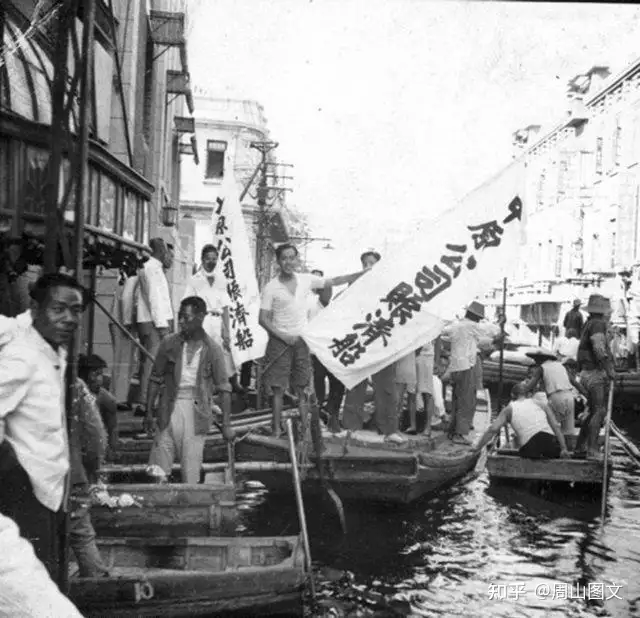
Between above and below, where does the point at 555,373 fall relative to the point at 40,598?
above

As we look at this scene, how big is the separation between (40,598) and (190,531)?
3.43m

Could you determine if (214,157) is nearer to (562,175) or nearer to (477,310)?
(562,175)

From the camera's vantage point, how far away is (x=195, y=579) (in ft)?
17.9

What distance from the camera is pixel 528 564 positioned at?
8.00 metres

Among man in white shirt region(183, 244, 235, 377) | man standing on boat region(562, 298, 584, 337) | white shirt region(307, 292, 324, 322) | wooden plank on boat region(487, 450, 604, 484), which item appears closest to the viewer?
wooden plank on boat region(487, 450, 604, 484)

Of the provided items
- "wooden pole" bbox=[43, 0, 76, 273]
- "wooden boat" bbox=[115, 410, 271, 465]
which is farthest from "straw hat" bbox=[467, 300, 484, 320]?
"wooden pole" bbox=[43, 0, 76, 273]

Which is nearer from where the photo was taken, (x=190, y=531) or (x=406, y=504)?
(x=190, y=531)

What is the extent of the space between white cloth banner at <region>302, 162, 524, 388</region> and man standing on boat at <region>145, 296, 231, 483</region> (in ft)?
4.56

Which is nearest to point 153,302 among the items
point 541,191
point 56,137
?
point 56,137

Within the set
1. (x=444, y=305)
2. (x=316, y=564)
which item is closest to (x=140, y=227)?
(x=444, y=305)

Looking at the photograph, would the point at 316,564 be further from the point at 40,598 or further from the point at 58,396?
the point at 40,598

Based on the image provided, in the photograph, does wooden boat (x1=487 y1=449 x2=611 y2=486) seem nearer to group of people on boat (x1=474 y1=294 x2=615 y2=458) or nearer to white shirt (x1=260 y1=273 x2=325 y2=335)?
group of people on boat (x1=474 y1=294 x2=615 y2=458)

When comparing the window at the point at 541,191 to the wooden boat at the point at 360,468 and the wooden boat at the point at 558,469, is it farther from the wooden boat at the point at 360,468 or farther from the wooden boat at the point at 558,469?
the wooden boat at the point at 360,468

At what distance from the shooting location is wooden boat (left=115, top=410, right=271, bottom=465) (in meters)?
8.90
